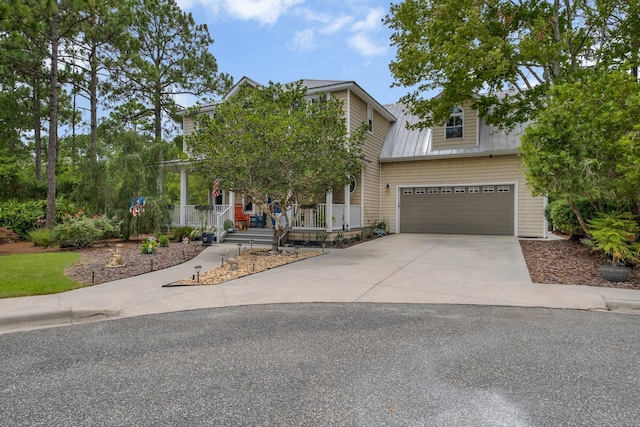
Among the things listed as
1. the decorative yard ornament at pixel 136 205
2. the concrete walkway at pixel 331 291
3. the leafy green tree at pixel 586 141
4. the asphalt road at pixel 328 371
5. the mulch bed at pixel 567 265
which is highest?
the leafy green tree at pixel 586 141

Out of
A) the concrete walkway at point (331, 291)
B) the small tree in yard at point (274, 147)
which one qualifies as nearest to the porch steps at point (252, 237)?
the small tree in yard at point (274, 147)

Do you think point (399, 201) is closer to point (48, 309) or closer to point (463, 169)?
point (463, 169)

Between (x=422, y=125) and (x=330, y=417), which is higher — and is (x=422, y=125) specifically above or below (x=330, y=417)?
above

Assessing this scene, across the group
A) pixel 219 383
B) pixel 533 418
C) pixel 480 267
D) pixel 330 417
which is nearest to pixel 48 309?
pixel 219 383

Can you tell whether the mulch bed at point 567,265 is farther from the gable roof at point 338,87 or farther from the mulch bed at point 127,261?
the mulch bed at point 127,261

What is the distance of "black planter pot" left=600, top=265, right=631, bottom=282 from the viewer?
6.48 metres

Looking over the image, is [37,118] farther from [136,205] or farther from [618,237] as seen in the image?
[618,237]

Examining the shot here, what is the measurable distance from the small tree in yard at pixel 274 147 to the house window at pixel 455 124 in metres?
6.77

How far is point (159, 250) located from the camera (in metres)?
10.9

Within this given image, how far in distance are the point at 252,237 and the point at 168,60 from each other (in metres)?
15.1

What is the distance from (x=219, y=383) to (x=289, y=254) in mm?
7489

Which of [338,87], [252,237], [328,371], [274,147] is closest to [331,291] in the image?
[328,371]

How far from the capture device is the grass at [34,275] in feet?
19.2

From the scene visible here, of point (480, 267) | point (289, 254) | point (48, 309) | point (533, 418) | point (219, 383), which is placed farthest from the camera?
point (289, 254)
